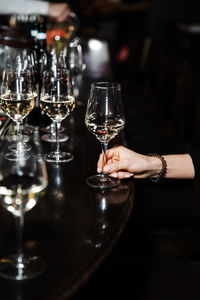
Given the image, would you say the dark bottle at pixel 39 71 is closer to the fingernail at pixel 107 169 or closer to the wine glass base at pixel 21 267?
the fingernail at pixel 107 169

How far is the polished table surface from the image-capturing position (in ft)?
2.33

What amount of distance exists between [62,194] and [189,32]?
5962 millimetres

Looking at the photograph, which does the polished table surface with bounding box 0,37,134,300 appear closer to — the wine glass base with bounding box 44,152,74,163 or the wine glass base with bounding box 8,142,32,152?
the wine glass base with bounding box 44,152,74,163

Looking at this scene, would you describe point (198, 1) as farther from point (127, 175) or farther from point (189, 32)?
point (127, 175)

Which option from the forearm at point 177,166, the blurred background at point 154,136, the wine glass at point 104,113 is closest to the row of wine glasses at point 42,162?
the wine glass at point 104,113

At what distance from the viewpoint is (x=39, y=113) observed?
62.3 inches

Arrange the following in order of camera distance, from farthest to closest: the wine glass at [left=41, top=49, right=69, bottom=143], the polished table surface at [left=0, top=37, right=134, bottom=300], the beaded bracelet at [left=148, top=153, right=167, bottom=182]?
the wine glass at [left=41, top=49, right=69, bottom=143] → the beaded bracelet at [left=148, top=153, right=167, bottom=182] → the polished table surface at [left=0, top=37, right=134, bottom=300]

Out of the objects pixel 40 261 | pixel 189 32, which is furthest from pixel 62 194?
pixel 189 32

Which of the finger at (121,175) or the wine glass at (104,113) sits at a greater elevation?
the wine glass at (104,113)

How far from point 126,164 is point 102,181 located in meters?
0.11

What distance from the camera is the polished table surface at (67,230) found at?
709mm

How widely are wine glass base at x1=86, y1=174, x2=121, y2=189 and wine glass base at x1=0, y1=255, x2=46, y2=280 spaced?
37 centimetres

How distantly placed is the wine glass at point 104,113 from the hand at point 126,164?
3 centimetres

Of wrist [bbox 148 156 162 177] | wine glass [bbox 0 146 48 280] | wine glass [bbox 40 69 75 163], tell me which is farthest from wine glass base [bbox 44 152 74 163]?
wine glass [bbox 0 146 48 280]
